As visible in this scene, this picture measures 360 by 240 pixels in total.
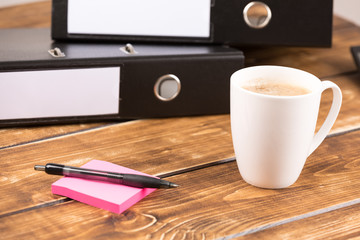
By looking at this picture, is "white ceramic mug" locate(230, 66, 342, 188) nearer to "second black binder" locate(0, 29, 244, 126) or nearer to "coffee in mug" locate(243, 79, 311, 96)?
"coffee in mug" locate(243, 79, 311, 96)

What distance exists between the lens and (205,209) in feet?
2.19

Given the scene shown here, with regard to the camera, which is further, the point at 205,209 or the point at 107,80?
the point at 107,80

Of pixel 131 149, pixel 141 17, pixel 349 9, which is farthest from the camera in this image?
pixel 349 9

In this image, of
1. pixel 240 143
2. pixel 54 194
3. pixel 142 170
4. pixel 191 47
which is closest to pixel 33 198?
pixel 54 194

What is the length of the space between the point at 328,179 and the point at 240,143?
14cm

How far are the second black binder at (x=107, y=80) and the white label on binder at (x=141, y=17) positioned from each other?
3cm

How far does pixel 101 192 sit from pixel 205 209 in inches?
5.1

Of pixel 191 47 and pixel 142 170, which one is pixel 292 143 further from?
pixel 191 47

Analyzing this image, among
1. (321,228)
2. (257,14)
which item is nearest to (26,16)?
(257,14)

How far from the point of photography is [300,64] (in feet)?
3.66

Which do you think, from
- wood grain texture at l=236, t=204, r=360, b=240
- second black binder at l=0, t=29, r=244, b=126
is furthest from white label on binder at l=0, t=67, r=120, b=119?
wood grain texture at l=236, t=204, r=360, b=240

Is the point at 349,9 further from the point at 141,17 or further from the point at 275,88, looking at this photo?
the point at 275,88

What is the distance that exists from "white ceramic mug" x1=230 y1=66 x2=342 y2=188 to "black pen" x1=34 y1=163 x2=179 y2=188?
11 cm

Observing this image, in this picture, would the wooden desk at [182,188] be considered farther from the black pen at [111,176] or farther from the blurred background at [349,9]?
the blurred background at [349,9]
